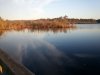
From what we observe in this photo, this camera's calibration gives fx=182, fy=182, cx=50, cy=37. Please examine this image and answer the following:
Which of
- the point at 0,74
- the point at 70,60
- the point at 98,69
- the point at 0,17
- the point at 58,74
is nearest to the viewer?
the point at 0,74

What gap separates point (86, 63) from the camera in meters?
12.5

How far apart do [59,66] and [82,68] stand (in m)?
1.50

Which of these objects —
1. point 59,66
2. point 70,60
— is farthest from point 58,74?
point 70,60

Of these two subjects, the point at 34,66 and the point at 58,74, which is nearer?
the point at 58,74

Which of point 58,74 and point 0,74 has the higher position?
point 0,74

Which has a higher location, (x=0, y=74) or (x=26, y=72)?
(x=26, y=72)

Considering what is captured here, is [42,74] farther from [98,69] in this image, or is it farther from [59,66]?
[98,69]

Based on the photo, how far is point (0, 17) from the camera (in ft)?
238

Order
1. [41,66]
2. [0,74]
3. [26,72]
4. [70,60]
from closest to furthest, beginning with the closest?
[26,72], [0,74], [41,66], [70,60]

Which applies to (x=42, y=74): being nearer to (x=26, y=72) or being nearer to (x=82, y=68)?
(x=82, y=68)

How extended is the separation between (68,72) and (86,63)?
2446 mm

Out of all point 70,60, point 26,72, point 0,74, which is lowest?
point 70,60

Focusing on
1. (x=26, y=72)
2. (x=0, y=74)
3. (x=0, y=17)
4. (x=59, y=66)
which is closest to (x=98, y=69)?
(x=59, y=66)

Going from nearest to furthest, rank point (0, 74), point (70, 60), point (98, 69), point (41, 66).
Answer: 1. point (0, 74)
2. point (98, 69)
3. point (41, 66)
4. point (70, 60)
